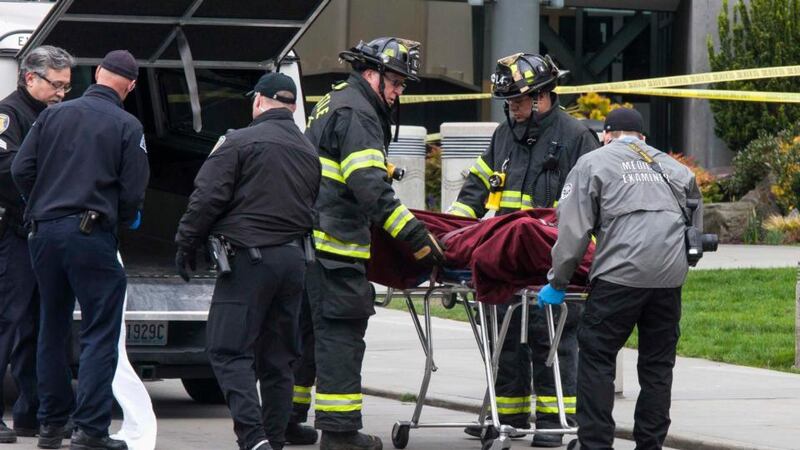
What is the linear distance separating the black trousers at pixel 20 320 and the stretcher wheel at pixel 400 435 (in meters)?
1.93

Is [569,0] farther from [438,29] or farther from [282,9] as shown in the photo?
[282,9]

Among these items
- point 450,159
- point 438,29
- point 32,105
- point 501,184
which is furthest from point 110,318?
point 438,29

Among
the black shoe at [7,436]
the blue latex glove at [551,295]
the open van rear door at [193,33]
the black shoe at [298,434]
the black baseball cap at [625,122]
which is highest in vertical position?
the open van rear door at [193,33]

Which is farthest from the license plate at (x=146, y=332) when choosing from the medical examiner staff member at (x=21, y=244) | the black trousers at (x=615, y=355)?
the black trousers at (x=615, y=355)

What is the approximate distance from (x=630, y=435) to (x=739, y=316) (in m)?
5.13

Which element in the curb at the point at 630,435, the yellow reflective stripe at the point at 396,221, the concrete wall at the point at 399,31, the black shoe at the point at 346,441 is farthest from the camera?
the concrete wall at the point at 399,31

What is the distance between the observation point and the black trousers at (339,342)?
7.94 meters

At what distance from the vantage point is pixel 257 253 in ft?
24.1

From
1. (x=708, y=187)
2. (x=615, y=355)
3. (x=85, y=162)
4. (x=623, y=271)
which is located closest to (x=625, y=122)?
(x=623, y=271)

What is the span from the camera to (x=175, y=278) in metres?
9.66

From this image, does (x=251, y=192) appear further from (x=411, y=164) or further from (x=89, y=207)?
(x=411, y=164)

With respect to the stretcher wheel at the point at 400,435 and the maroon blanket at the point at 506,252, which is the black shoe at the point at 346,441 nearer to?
the stretcher wheel at the point at 400,435

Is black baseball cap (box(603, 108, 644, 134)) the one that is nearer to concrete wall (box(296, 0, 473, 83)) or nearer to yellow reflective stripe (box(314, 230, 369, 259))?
yellow reflective stripe (box(314, 230, 369, 259))

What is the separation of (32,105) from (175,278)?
1.60m
